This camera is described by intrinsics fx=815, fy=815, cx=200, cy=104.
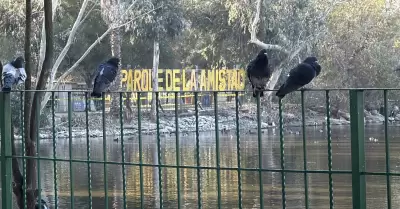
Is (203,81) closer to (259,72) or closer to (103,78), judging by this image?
(103,78)

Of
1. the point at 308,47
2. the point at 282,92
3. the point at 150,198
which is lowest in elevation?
the point at 150,198

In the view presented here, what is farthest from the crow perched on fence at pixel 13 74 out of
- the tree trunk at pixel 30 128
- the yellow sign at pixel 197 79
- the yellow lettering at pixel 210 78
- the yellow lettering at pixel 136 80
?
the yellow lettering at pixel 210 78

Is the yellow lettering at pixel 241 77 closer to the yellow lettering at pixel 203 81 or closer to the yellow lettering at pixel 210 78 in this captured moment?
the yellow lettering at pixel 210 78

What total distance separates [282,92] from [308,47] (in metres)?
37.6

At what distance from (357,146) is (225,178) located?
50.4ft

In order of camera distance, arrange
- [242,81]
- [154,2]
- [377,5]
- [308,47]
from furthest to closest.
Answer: [242,81] → [377,5] → [308,47] → [154,2]

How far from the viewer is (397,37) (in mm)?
46688

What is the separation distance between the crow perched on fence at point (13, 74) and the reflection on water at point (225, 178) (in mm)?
2441

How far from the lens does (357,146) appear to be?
5.00 m

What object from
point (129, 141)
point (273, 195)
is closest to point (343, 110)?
point (129, 141)

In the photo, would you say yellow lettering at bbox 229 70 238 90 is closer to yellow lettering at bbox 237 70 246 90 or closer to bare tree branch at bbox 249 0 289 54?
yellow lettering at bbox 237 70 246 90

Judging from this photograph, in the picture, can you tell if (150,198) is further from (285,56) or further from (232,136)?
(285,56)

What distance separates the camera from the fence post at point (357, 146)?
4973mm

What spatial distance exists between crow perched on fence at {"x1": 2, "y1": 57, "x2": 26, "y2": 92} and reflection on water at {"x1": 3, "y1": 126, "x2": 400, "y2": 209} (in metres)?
2.44
